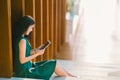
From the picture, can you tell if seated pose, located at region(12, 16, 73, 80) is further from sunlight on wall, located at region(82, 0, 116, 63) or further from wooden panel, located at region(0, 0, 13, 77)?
sunlight on wall, located at region(82, 0, 116, 63)

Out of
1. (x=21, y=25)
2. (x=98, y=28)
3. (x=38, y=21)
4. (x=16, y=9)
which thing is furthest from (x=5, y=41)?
(x=98, y=28)

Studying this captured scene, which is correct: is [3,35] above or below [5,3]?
below

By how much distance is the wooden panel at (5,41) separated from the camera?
2.88 meters

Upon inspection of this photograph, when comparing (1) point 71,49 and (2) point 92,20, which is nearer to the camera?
(1) point 71,49

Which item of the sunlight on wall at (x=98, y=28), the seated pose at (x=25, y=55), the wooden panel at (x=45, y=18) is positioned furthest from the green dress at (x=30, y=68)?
the sunlight on wall at (x=98, y=28)

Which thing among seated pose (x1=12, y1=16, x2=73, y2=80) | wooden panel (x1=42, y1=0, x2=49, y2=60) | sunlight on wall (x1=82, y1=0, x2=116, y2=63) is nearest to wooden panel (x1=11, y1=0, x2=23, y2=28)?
seated pose (x1=12, y1=16, x2=73, y2=80)

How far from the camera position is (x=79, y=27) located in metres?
7.91

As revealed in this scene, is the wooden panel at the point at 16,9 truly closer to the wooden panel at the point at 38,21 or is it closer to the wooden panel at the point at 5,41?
the wooden panel at the point at 5,41

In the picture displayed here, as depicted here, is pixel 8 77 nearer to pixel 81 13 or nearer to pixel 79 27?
pixel 79 27

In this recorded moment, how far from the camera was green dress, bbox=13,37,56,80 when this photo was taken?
10.7ft

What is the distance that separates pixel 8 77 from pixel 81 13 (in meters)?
6.84

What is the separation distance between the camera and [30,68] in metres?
3.40

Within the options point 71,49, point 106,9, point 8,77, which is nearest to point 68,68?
point 71,49

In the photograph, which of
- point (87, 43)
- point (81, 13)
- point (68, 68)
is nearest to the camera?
point (68, 68)
